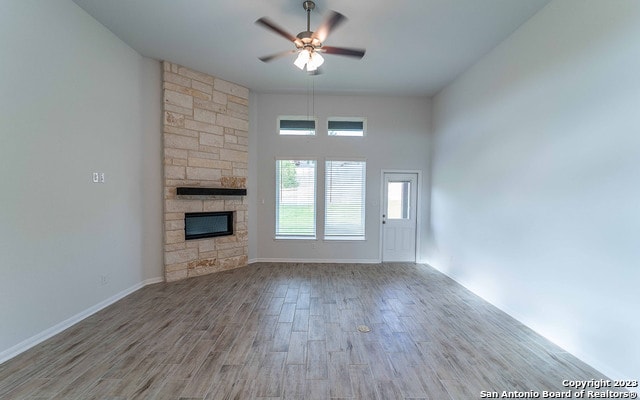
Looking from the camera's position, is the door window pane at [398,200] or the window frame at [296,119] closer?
the window frame at [296,119]

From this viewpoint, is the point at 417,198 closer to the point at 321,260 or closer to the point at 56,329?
the point at 321,260

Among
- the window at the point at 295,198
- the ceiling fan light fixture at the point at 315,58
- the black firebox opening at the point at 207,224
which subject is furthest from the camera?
the window at the point at 295,198

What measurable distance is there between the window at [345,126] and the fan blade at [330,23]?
9.64ft

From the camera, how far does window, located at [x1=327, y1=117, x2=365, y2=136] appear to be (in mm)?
5574

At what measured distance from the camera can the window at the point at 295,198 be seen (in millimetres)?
5574

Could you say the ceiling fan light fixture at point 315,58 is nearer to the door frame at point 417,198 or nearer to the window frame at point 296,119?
the window frame at point 296,119

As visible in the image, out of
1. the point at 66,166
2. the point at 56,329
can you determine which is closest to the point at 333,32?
the point at 66,166

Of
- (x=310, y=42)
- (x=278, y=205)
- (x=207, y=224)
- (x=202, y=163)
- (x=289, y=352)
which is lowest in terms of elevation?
(x=289, y=352)

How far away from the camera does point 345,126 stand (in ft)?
18.4

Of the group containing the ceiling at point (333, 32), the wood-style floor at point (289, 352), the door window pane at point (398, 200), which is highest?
the ceiling at point (333, 32)

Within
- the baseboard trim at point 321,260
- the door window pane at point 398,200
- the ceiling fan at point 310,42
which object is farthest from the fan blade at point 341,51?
the baseboard trim at point 321,260

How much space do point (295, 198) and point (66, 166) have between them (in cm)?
358

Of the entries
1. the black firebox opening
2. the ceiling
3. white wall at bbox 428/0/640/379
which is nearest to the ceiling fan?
the ceiling

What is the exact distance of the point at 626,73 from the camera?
2.05 meters
